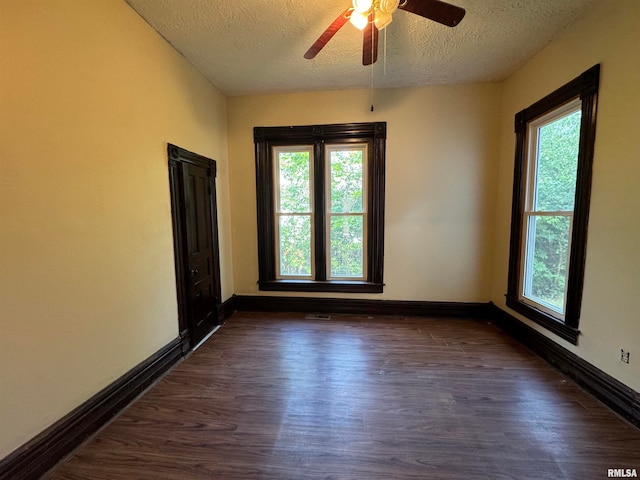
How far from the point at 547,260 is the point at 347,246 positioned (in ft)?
6.79

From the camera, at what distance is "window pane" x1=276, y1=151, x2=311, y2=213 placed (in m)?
3.50

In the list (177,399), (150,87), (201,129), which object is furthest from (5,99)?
(177,399)

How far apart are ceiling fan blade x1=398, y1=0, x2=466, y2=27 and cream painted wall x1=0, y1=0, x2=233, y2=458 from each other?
6.29 feet

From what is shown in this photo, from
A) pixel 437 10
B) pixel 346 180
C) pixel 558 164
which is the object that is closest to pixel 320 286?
pixel 346 180

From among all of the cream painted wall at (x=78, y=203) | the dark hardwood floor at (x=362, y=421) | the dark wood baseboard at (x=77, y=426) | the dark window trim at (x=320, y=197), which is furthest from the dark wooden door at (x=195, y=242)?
the dark window trim at (x=320, y=197)

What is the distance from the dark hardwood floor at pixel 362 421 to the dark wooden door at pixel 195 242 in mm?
410

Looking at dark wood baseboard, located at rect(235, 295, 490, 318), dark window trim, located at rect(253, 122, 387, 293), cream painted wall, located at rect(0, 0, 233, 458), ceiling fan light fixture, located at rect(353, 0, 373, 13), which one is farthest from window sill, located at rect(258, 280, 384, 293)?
ceiling fan light fixture, located at rect(353, 0, 373, 13)

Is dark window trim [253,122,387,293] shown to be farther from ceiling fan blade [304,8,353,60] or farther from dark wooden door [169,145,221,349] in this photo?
ceiling fan blade [304,8,353,60]

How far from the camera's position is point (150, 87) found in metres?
2.13

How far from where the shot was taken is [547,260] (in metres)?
2.50

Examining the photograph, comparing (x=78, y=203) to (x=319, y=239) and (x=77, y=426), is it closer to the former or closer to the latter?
(x=77, y=426)

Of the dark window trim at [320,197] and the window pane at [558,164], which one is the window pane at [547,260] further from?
the dark window trim at [320,197]

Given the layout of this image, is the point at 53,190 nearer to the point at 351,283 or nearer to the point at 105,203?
the point at 105,203

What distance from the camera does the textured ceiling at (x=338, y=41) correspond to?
1952 mm
